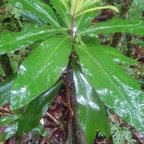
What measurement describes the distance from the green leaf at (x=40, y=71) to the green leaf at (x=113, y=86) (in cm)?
7

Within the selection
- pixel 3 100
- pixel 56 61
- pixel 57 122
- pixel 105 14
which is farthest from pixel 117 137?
pixel 105 14

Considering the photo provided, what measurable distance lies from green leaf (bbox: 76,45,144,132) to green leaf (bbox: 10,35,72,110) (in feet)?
0.24

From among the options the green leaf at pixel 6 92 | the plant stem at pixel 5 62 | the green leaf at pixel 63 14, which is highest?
the green leaf at pixel 63 14

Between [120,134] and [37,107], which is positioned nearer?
[37,107]

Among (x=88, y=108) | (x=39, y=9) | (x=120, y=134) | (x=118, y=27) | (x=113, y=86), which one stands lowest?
(x=120, y=134)

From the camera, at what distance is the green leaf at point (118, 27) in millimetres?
1014

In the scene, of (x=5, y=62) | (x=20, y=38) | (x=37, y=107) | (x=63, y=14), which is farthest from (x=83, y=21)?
(x=5, y=62)

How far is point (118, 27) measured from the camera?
103 cm

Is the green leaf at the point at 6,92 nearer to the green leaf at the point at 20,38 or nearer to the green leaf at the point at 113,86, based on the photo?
the green leaf at the point at 20,38

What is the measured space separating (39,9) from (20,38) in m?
0.20

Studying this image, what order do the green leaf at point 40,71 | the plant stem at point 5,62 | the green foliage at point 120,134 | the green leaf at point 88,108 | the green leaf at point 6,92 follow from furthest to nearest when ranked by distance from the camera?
the green foliage at point 120,134 → the plant stem at point 5,62 → the green leaf at point 6,92 → the green leaf at point 88,108 → the green leaf at point 40,71

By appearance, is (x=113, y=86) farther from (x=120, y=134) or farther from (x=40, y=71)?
(x=120, y=134)

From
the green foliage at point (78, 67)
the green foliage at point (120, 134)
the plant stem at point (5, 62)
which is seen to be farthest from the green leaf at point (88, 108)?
the green foliage at point (120, 134)

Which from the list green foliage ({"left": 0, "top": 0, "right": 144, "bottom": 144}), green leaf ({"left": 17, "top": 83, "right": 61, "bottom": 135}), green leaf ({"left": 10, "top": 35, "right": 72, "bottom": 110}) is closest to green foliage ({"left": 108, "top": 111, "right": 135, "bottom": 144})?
green foliage ({"left": 0, "top": 0, "right": 144, "bottom": 144})
